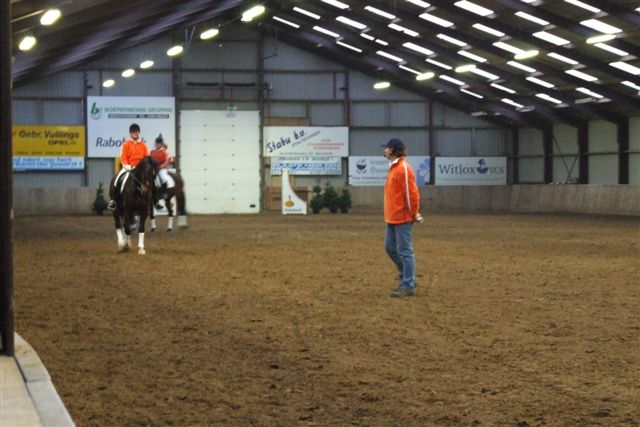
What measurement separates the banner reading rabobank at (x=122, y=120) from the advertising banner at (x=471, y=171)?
1232 centimetres

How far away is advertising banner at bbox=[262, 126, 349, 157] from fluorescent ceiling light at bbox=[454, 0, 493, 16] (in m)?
15.5

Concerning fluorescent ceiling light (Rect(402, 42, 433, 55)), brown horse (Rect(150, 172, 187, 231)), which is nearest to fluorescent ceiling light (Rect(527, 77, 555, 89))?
fluorescent ceiling light (Rect(402, 42, 433, 55))

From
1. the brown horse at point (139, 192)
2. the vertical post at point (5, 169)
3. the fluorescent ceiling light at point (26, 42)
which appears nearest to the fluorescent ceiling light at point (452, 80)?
the fluorescent ceiling light at point (26, 42)

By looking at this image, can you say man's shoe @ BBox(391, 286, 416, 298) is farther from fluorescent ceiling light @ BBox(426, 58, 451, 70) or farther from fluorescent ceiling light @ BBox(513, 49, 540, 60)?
fluorescent ceiling light @ BBox(426, 58, 451, 70)

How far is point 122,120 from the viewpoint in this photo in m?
44.8

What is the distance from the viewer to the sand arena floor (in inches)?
257

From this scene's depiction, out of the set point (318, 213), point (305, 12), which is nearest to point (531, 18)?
point (305, 12)

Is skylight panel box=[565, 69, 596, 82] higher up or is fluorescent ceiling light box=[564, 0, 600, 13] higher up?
fluorescent ceiling light box=[564, 0, 600, 13]

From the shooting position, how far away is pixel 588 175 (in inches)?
1720

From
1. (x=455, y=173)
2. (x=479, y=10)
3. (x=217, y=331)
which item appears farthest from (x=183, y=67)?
(x=217, y=331)

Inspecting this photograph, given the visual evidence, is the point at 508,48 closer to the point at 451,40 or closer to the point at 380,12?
the point at 451,40

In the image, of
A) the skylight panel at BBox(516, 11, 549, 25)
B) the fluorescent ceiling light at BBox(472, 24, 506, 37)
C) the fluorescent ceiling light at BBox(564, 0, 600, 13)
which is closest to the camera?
the fluorescent ceiling light at BBox(564, 0, 600, 13)

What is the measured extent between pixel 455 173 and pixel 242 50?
11192mm

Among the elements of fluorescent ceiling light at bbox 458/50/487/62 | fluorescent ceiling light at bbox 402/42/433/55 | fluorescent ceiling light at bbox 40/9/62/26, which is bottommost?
fluorescent ceiling light at bbox 40/9/62/26
